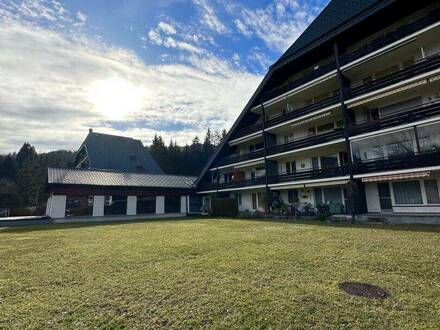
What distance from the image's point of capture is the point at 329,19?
24531 millimetres

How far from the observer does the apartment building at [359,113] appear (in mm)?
17016

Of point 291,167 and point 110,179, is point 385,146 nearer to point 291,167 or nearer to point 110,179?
point 291,167

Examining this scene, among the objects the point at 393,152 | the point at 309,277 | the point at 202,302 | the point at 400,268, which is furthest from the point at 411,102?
the point at 202,302

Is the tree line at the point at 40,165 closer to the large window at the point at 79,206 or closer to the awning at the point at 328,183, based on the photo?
the large window at the point at 79,206

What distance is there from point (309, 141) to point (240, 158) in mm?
10015

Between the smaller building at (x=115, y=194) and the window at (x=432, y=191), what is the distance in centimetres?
2720

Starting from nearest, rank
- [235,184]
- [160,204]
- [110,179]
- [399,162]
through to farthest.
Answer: [399,162]
[110,179]
[235,184]
[160,204]

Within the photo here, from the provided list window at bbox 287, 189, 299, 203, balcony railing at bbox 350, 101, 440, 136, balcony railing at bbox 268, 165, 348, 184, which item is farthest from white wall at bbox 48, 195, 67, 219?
balcony railing at bbox 350, 101, 440, 136

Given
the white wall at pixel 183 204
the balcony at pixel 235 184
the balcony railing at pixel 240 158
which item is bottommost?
the white wall at pixel 183 204

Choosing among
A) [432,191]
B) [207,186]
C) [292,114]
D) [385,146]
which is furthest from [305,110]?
[207,186]

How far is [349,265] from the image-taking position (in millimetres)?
6750

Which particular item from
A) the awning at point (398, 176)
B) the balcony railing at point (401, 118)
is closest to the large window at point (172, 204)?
the balcony railing at point (401, 118)

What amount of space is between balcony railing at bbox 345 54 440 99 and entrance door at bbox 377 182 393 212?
7519mm

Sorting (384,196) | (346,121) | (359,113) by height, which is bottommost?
(384,196)
